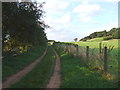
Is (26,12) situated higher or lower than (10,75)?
higher

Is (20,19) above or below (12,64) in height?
above

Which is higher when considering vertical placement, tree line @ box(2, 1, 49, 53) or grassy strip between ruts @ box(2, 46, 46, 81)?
tree line @ box(2, 1, 49, 53)

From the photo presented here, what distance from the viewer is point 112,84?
32.1 ft

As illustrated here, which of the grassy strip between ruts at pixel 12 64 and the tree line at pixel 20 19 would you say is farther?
the tree line at pixel 20 19

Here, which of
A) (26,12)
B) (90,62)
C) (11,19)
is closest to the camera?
(90,62)

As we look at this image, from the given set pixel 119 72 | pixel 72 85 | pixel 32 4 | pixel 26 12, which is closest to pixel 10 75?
pixel 72 85

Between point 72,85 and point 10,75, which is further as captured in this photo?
point 10,75

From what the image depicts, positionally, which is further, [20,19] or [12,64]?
[20,19]

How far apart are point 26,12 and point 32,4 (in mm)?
1460

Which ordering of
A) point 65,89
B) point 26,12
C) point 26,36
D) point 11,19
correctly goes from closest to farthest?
point 65,89, point 11,19, point 26,12, point 26,36

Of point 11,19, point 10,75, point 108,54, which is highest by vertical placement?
point 11,19

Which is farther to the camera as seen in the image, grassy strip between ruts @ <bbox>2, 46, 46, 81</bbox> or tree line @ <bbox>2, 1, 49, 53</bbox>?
tree line @ <bbox>2, 1, 49, 53</bbox>

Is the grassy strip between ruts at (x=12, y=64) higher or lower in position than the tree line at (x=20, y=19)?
lower

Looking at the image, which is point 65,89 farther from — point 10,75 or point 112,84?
point 10,75
